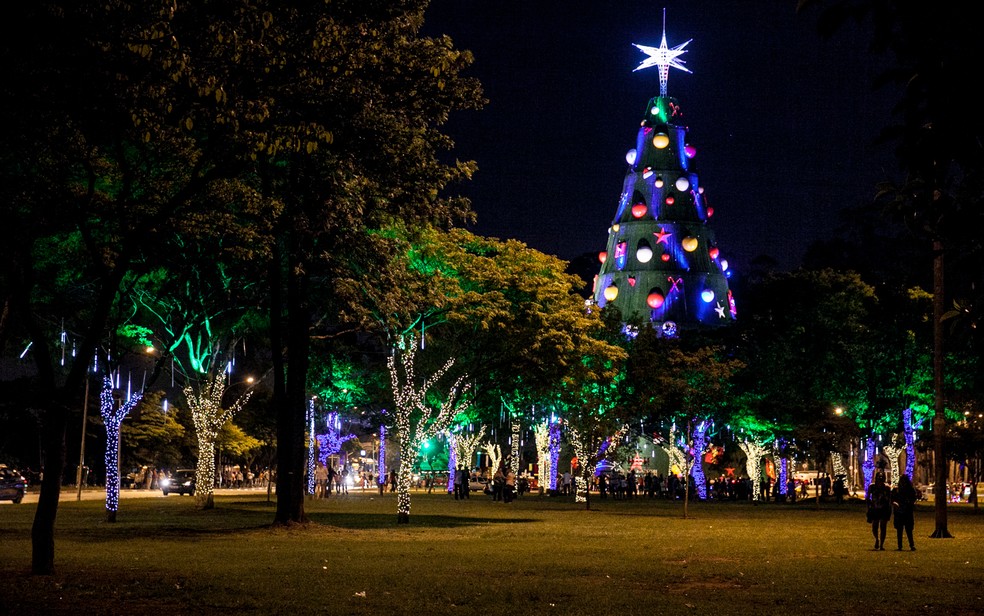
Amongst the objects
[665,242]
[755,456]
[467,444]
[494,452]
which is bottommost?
[494,452]

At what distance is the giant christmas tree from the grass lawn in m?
75.0

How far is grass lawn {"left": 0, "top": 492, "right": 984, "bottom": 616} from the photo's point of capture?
51.6 feet

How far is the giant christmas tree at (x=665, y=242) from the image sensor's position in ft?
367

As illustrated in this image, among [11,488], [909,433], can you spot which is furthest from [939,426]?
[11,488]

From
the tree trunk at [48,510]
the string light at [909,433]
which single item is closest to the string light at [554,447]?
the string light at [909,433]

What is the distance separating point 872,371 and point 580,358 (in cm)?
2479

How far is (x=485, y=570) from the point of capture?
809 inches

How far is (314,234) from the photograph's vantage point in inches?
1093

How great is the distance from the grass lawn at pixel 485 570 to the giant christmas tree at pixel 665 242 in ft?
246

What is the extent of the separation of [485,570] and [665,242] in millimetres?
93818

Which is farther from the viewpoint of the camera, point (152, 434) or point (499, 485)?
point (152, 434)

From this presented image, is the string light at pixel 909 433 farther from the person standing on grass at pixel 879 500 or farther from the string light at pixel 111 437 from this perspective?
the string light at pixel 111 437

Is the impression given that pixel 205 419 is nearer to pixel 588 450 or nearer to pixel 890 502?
pixel 588 450

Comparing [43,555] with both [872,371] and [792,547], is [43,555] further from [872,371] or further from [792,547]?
[872,371]
